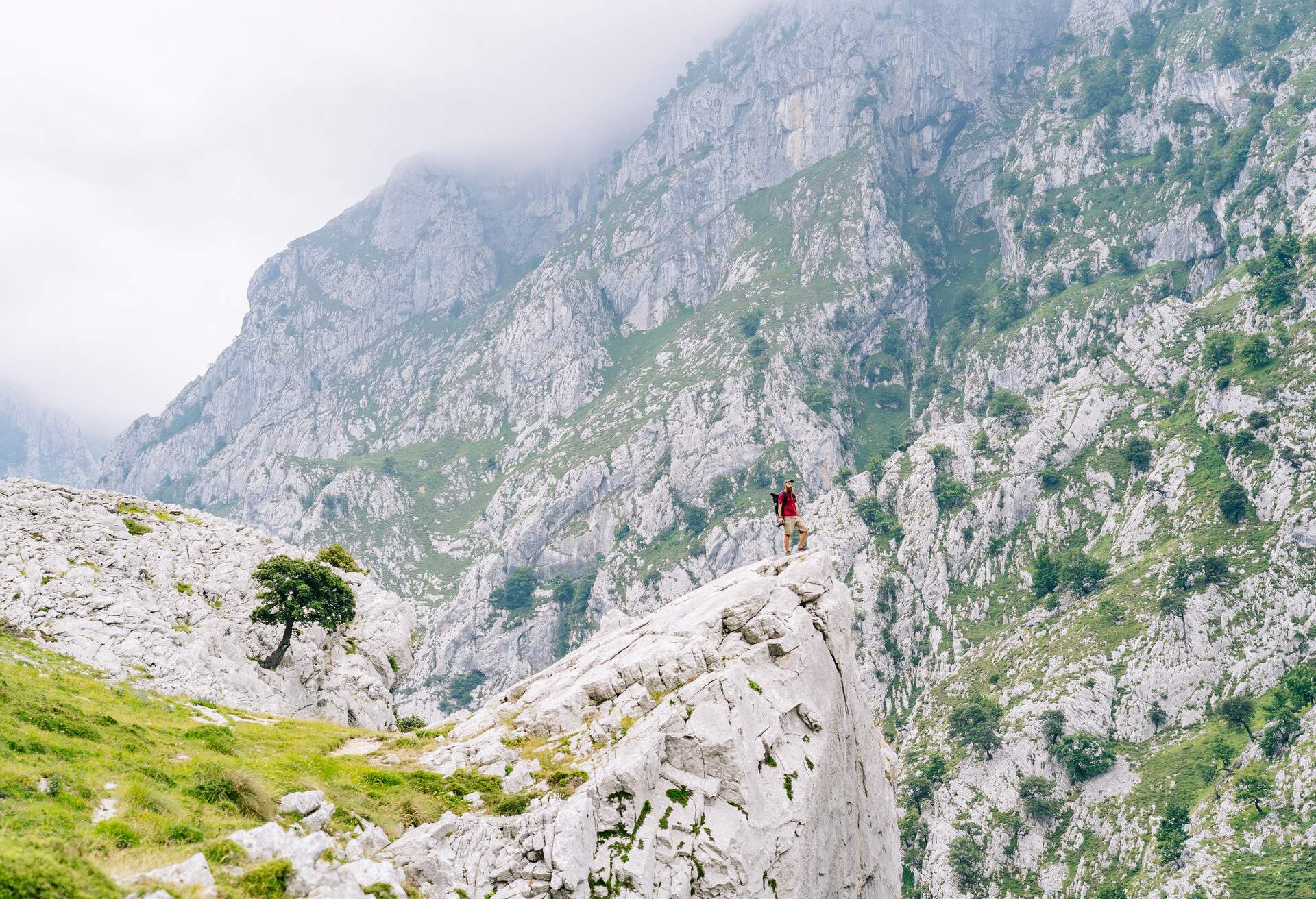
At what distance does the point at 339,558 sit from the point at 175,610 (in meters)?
18.9

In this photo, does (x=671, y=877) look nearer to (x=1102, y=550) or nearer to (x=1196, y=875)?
(x=1196, y=875)

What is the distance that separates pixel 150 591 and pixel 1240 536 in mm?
141560

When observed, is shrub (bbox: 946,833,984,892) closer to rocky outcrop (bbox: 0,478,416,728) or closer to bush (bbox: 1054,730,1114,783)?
bush (bbox: 1054,730,1114,783)

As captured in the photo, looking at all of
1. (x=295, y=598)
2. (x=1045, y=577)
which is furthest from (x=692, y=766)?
(x=1045, y=577)

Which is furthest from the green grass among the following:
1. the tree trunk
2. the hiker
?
A: the hiker

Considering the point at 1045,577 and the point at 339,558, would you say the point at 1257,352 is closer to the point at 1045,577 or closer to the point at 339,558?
the point at 1045,577

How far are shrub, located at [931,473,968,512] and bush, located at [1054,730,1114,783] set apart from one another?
67412 mm

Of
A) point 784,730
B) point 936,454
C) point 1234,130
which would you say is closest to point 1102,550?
point 936,454

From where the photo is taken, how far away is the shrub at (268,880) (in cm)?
1622

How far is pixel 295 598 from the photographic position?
4975 cm

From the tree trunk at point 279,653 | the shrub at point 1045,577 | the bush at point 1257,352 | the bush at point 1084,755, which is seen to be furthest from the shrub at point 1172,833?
the tree trunk at point 279,653

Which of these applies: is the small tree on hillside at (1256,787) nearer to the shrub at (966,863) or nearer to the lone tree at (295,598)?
the shrub at (966,863)

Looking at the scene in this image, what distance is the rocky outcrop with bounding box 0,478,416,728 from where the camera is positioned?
39000mm

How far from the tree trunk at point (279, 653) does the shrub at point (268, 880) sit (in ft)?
121
